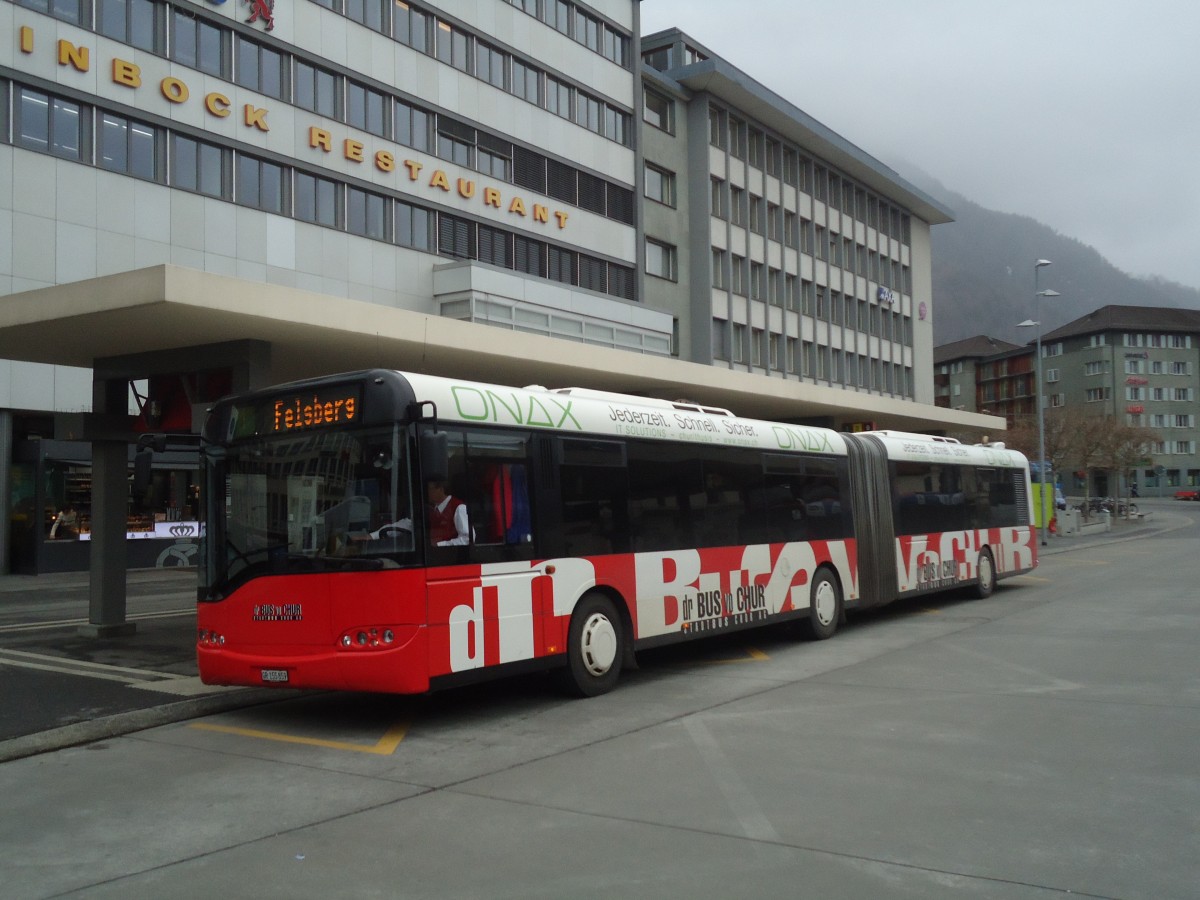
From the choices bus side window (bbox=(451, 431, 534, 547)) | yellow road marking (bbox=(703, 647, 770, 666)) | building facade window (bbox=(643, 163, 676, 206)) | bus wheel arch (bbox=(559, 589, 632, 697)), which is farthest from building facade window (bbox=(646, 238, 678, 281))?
bus side window (bbox=(451, 431, 534, 547))

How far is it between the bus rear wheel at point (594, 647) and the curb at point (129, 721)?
2754 millimetres

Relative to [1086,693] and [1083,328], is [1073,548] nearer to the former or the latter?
[1086,693]

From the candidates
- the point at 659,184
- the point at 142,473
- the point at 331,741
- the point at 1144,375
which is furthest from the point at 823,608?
the point at 1144,375

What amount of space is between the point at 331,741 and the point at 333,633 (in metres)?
0.84

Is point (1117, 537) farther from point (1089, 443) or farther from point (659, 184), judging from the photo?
point (659, 184)

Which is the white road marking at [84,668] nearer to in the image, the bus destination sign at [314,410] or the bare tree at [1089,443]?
the bus destination sign at [314,410]

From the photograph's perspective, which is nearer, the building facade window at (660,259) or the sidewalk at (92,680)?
the sidewalk at (92,680)

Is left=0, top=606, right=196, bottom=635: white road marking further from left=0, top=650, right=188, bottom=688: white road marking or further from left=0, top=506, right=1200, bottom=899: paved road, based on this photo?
left=0, top=506, right=1200, bottom=899: paved road

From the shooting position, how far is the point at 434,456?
865 cm

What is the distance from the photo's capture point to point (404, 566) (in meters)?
8.61

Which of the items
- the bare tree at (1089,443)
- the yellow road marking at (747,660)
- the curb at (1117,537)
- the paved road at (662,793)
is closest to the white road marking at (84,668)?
the paved road at (662,793)

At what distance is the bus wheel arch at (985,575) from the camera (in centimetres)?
1984

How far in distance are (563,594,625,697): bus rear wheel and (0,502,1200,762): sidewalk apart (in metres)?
2.79

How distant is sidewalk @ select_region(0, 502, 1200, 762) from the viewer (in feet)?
29.2
